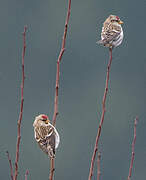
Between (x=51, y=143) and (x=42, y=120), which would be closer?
(x=51, y=143)

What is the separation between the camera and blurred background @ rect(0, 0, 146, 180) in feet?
93.0

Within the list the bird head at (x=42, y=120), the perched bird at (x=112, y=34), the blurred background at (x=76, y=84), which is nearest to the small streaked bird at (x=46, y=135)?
the bird head at (x=42, y=120)

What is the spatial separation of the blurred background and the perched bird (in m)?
23.2

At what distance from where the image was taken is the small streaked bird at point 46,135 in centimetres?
219

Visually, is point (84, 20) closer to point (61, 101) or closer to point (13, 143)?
point (61, 101)

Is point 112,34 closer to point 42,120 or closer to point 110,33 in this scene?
point 110,33

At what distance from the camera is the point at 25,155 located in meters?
27.8

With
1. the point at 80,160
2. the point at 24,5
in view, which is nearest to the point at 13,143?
the point at 80,160

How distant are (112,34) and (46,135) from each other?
0.75 metres

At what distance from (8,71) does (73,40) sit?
3953mm

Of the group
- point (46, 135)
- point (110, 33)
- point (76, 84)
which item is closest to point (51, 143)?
point (46, 135)

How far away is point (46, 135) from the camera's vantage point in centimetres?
230

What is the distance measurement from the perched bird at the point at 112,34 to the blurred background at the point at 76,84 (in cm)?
2318

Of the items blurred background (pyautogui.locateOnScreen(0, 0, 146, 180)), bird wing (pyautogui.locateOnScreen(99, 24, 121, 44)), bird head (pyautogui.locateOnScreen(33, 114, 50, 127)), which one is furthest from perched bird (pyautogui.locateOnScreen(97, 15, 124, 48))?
blurred background (pyautogui.locateOnScreen(0, 0, 146, 180))
